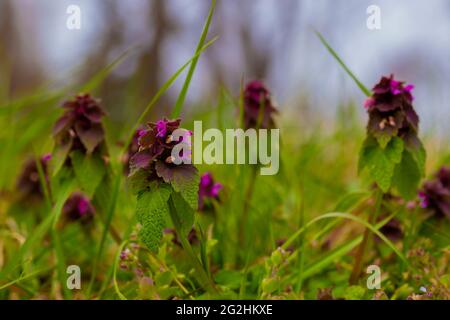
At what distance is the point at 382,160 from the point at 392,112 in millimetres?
122

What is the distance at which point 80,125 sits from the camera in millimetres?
1458

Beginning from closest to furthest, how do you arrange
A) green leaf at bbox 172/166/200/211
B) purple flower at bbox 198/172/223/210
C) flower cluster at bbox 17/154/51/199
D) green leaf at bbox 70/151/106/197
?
green leaf at bbox 172/166/200/211
green leaf at bbox 70/151/106/197
purple flower at bbox 198/172/223/210
flower cluster at bbox 17/154/51/199

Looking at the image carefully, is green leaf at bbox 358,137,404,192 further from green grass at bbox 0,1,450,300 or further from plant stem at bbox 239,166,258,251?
plant stem at bbox 239,166,258,251

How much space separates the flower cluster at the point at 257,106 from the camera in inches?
66.8

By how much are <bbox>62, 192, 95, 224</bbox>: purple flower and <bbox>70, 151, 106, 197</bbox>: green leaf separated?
339 millimetres

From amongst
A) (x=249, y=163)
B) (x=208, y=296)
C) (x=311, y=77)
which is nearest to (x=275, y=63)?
(x=311, y=77)

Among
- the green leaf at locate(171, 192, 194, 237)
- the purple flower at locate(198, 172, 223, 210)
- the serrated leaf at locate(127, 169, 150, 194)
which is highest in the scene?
the purple flower at locate(198, 172, 223, 210)

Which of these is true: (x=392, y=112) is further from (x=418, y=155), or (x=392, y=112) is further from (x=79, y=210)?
(x=79, y=210)

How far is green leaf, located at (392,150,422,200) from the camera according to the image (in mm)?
1345

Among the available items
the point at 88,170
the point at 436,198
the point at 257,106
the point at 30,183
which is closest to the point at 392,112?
the point at 436,198

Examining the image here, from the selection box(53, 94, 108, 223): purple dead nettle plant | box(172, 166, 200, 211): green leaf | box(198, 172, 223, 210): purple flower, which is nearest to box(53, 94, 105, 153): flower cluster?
box(53, 94, 108, 223): purple dead nettle plant

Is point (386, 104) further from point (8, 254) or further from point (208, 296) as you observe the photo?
point (8, 254)

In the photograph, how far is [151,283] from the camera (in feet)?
4.01
